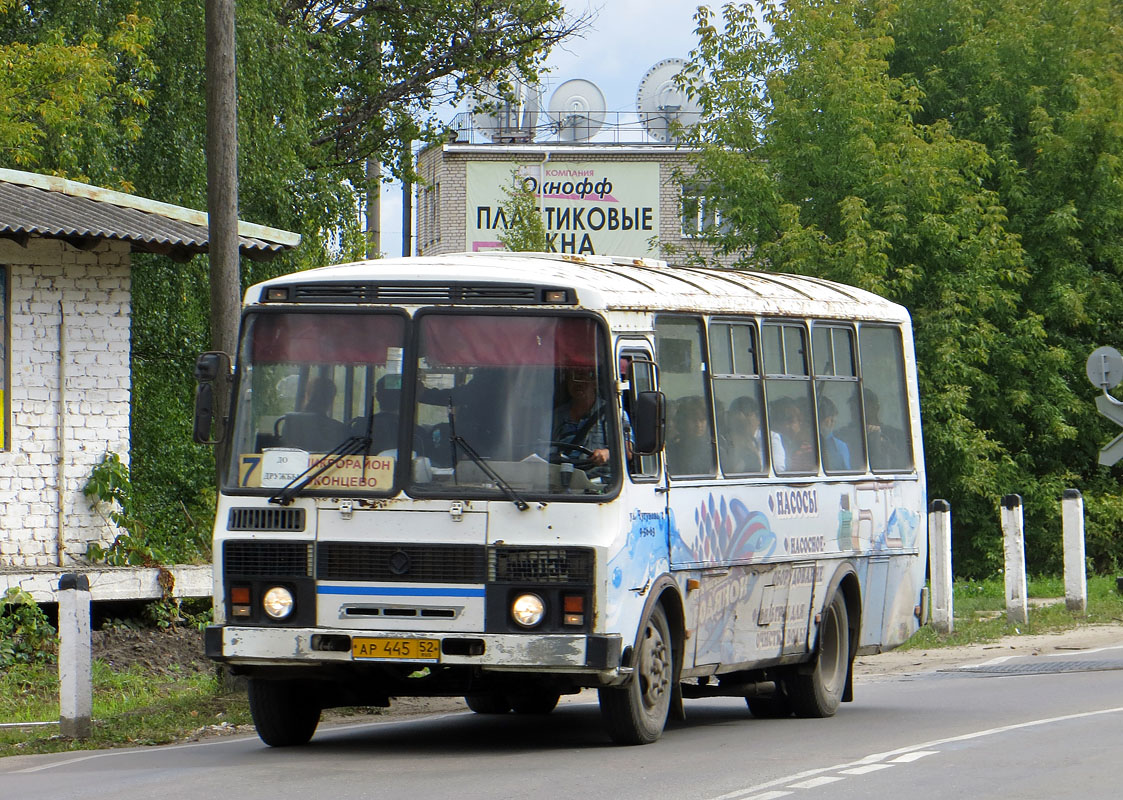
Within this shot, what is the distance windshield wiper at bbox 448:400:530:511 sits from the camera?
10125 millimetres

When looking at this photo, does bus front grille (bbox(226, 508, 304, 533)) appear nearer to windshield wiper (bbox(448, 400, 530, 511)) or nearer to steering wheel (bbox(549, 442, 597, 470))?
windshield wiper (bbox(448, 400, 530, 511))

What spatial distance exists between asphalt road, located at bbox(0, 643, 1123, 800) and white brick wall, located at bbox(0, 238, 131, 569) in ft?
21.0

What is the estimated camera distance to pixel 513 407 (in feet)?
33.8

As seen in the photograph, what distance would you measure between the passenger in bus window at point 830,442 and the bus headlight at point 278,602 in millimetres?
4604

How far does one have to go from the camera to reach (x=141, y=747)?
12.0 m

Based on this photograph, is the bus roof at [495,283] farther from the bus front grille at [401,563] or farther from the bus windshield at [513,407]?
the bus front grille at [401,563]

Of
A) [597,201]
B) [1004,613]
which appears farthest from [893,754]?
[597,201]

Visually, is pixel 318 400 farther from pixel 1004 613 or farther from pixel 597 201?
pixel 597 201

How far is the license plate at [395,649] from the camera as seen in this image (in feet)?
→ 33.3

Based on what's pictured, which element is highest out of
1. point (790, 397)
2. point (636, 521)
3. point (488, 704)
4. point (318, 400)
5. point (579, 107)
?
point (579, 107)

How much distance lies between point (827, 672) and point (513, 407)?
452cm

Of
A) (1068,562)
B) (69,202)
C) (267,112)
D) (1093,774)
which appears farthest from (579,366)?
(267,112)

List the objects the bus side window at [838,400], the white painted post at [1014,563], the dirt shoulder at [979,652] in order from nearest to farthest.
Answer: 1. the bus side window at [838,400]
2. the dirt shoulder at [979,652]
3. the white painted post at [1014,563]

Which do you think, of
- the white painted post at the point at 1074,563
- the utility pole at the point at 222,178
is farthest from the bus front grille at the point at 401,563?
the white painted post at the point at 1074,563
